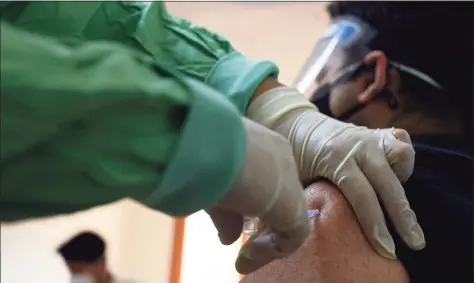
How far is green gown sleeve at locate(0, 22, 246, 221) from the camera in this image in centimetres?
51

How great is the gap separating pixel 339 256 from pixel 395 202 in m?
0.11

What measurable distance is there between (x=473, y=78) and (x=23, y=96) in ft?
3.99

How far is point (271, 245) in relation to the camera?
75 centimetres

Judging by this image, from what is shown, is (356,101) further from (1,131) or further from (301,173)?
(1,131)

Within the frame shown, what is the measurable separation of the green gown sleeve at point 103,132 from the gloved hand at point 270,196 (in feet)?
0.13

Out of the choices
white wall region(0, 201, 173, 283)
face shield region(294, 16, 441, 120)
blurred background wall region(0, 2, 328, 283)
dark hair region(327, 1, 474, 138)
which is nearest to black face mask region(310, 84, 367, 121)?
face shield region(294, 16, 441, 120)

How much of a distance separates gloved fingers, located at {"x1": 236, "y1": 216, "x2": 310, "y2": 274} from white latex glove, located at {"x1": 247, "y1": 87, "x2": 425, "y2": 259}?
0.18 m

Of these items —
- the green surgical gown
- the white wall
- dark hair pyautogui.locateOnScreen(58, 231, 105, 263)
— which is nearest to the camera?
the green surgical gown

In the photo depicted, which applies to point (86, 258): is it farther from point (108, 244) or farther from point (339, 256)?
point (339, 256)

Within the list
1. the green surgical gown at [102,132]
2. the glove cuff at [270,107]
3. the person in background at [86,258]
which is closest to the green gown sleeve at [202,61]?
the glove cuff at [270,107]

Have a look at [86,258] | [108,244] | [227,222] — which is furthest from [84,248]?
[227,222]

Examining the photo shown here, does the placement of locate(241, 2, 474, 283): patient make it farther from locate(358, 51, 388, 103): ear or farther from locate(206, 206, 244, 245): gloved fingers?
locate(206, 206, 244, 245): gloved fingers

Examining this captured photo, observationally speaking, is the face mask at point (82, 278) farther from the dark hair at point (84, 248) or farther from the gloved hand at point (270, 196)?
the gloved hand at point (270, 196)

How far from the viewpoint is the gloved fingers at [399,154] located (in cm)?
93
